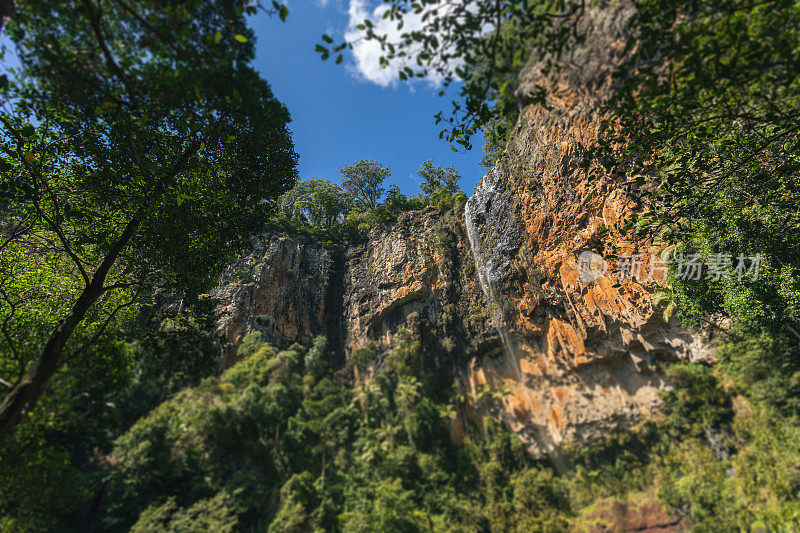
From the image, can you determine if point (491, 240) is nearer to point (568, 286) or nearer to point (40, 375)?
point (568, 286)

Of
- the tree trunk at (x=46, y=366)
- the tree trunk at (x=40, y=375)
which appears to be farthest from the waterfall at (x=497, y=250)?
the tree trunk at (x=40, y=375)

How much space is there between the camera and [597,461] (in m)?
10.7

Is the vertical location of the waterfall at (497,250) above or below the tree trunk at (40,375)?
above

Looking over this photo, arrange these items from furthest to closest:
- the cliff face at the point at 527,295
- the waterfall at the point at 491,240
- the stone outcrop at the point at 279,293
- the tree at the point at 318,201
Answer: the tree at the point at 318,201 → the stone outcrop at the point at 279,293 → the waterfall at the point at 491,240 → the cliff face at the point at 527,295

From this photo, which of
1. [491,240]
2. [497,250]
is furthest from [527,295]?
[491,240]

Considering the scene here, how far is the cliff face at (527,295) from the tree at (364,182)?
6.84 m

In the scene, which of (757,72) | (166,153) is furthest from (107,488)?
(757,72)

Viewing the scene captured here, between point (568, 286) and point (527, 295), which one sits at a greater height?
point (527, 295)

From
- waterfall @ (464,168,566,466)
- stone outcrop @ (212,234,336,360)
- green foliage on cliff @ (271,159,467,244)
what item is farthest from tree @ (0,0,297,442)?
green foliage on cliff @ (271,159,467,244)

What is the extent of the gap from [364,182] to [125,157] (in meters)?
20.9

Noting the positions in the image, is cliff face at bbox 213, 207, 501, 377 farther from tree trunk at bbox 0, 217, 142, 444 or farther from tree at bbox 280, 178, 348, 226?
tree trunk at bbox 0, 217, 142, 444

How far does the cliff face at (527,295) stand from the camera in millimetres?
9602

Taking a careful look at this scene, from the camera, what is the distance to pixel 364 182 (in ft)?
79.4

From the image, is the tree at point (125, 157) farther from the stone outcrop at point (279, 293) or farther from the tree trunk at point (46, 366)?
the stone outcrop at point (279, 293)
